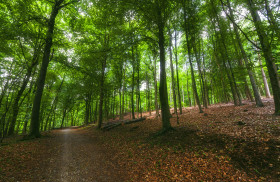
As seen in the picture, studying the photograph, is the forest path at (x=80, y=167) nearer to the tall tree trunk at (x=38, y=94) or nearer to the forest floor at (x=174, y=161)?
the forest floor at (x=174, y=161)

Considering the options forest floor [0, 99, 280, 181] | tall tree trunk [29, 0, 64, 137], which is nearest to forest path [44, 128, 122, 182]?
forest floor [0, 99, 280, 181]

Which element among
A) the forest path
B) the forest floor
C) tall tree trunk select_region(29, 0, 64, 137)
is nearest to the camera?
the forest floor

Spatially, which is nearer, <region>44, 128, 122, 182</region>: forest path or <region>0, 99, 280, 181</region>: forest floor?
<region>0, 99, 280, 181</region>: forest floor

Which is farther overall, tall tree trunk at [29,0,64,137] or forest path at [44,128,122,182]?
tall tree trunk at [29,0,64,137]

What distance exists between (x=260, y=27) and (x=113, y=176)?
375 inches

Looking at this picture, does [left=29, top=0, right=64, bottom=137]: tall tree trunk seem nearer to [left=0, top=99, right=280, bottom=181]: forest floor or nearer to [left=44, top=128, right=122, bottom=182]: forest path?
[left=0, top=99, right=280, bottom=181]: forest floor

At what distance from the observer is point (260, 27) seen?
16.2 feet

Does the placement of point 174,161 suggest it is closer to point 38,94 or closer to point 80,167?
point 80,167

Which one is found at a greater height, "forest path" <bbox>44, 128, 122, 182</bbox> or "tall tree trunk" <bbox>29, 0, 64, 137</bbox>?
"tall tree trunk" <bbox>29, 0, 64, 137</bbox>

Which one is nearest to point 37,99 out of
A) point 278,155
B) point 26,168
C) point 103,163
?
point 26,168

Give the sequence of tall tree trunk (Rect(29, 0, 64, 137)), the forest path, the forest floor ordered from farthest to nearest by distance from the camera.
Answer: tall tree trunk (Rect(29, 0, 64, 137)), the forest path, the forest floor

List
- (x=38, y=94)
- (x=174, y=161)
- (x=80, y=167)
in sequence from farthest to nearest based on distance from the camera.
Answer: (x=38, y=94), (x=80, y=167), (x=174, y=161)

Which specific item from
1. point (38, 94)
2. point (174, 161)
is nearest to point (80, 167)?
point (174, 161)

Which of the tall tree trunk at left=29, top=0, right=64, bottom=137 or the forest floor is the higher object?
the tall tree trunk at left=29, top=0, right=64, bottom=137
